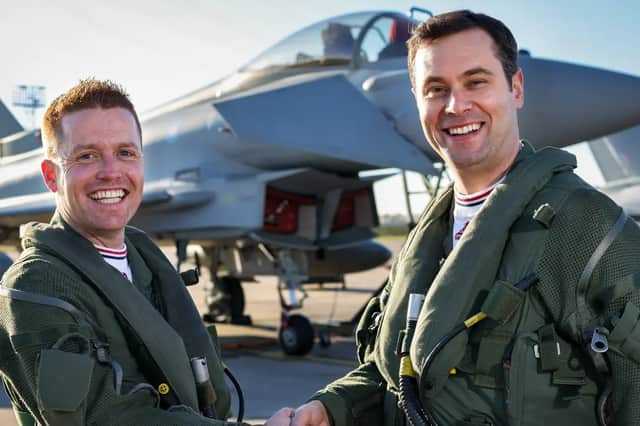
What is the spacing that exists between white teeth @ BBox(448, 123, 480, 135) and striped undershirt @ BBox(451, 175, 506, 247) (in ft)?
0.56

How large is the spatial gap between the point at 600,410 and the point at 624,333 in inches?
8.1

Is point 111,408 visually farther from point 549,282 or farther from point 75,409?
point 549,282

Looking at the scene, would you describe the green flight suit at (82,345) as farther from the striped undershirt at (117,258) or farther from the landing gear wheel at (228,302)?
the landing gear wheel at (228,302)

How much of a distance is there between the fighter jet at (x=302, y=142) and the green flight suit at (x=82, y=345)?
17.8ft

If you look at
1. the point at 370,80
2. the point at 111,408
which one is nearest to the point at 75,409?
the point at 111,408

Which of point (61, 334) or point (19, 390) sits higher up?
point (61, 334)

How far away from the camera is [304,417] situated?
6.42 feet

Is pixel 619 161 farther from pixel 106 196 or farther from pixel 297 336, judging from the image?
pixel 106 196

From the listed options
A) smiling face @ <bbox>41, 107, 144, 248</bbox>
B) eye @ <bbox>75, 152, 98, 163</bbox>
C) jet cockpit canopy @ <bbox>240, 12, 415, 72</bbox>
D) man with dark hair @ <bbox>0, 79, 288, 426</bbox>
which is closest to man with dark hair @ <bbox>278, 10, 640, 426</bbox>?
man with dark hair @ <bbox>0, 79, 288, 426</bbox>

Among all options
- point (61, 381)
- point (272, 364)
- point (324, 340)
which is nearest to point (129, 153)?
point (61, 381)

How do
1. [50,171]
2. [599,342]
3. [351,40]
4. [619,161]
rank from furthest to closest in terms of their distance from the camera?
[619,161], [351,40], [50,171], [599,342]

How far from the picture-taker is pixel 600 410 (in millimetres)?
1533

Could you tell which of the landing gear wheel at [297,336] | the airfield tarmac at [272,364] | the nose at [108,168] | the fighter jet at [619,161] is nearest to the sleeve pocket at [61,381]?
the nose at [108,168]

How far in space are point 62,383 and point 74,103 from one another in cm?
82
